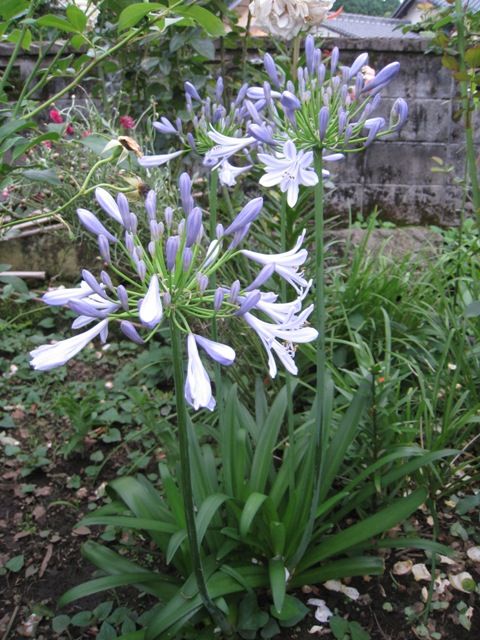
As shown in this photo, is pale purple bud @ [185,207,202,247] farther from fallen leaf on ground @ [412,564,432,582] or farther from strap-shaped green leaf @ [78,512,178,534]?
fallen leaf on ground @ [412,564,432,582]

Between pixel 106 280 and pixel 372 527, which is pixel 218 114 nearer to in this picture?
pixel 106 280

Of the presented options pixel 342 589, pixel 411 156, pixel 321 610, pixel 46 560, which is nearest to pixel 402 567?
pixel 342 589

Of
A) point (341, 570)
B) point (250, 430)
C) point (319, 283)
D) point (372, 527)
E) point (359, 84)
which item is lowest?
point (341, 570)

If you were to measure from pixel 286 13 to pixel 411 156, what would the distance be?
386 cm

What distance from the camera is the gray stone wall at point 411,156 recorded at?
491 cm

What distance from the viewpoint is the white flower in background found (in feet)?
4.99

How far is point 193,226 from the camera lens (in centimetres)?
101

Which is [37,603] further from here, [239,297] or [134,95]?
[134,95]

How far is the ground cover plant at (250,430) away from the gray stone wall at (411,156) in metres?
2.20

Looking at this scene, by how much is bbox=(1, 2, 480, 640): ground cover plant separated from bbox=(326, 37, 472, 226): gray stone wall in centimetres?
220

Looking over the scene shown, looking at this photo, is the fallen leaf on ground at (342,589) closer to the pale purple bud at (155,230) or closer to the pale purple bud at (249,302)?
the pale purple bud at (249,302)

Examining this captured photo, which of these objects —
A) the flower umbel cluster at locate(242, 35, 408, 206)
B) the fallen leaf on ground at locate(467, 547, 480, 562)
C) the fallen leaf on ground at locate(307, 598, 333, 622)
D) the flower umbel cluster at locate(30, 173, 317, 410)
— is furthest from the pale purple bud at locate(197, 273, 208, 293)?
the fallen leaf on ground at locate(467, 547, 480, 562)

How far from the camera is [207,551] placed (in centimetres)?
177

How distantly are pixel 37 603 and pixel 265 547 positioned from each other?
0.75m
